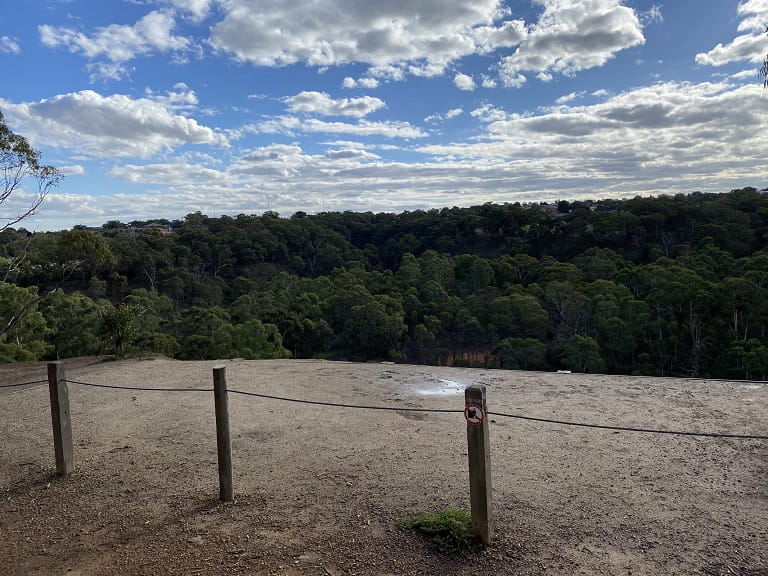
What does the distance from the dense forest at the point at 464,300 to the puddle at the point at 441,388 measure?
6.91m

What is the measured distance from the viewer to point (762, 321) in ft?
60.8

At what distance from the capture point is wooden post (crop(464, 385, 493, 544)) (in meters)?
2.86

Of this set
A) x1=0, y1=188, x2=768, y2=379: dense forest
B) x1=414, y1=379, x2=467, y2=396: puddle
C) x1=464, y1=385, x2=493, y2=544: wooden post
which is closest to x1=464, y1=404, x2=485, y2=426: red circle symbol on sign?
x1=464, y1=385, x2=493, y2=544: wooden post

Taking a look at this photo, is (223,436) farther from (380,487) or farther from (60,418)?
(60,418)

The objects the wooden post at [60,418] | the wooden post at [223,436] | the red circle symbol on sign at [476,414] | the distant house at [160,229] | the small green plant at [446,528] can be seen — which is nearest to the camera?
the red circle symbol on sign at [476,414]

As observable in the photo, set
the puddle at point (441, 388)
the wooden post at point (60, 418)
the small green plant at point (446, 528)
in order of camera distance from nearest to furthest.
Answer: the small green plant at point (446, 528) < the wooden post at point (60, 418) < the puddle at point (441, 388)

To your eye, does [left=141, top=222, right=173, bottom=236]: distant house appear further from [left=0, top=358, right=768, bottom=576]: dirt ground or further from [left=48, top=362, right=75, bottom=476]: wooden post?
[left=48, top=362, right=75, bottom=476]: wooden post

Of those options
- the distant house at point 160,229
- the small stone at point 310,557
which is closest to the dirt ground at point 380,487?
the small stone at point 310,557

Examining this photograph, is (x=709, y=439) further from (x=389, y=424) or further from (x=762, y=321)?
(x=762, y=321)

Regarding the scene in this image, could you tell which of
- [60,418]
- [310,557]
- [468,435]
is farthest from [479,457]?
[60,418]

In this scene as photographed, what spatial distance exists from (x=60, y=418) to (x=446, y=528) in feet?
9.99

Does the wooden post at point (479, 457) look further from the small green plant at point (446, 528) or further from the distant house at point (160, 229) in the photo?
the distant house at point (160, 229)

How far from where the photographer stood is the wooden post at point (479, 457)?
2.86 metres

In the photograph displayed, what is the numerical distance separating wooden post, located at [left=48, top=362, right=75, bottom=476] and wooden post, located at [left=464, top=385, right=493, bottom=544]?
3122 millimetres
